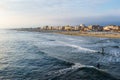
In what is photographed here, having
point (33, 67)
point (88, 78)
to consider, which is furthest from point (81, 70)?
point (33, 67)

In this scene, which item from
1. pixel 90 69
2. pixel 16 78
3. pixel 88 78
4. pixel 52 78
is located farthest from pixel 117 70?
pixel 16 78

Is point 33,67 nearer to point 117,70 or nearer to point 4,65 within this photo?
point 4,65

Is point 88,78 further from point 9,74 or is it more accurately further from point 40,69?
point 9,74

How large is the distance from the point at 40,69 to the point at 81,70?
13.2 feet

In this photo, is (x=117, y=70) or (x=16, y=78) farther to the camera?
(x=117, y=70)

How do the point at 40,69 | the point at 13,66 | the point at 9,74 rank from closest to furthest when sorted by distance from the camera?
the point at 9,74, the point at 40,69, the point at 13,66

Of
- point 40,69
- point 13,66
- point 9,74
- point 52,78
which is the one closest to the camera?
point 52,78

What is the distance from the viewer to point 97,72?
17.6 meters

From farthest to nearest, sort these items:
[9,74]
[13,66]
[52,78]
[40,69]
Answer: [13,66] → [40,69] → [9,74] → [52,78]

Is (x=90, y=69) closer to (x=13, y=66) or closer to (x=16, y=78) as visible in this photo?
(x=16, y=78)

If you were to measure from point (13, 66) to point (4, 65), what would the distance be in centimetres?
114

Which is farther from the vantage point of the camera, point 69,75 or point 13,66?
point 13,66

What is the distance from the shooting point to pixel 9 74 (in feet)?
57.4

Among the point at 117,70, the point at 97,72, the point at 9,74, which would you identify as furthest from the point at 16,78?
the point at 117,70
